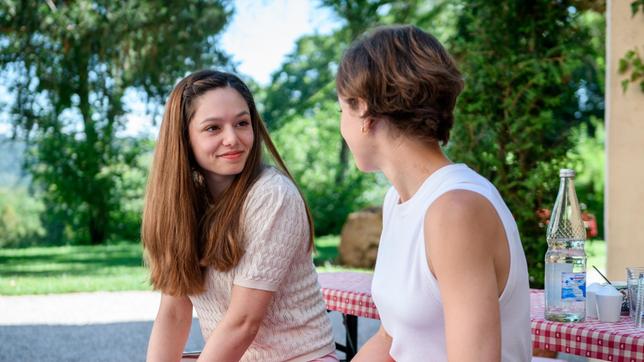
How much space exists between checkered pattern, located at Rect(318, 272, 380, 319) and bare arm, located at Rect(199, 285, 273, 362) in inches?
45.2

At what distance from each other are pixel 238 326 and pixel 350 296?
137 cm

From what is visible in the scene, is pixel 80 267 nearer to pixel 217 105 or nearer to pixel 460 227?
pixel 217 105

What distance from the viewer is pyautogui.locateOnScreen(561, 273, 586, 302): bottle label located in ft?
7.47

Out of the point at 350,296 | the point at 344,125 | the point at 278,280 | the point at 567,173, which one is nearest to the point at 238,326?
the point at 278,280

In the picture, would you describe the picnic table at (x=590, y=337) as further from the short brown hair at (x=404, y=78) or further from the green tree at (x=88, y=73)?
the green tree at (x=88, y=73)

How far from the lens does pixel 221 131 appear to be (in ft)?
7.49

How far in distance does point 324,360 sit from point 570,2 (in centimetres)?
474

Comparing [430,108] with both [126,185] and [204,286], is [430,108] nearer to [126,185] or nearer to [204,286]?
[204,286]

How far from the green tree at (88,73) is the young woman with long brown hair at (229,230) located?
39.2ft

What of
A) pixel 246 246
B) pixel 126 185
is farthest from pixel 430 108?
pixel 126 185

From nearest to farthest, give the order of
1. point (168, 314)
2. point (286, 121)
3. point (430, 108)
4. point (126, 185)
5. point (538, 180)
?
point (430, 108), point (168, 314), point (538, 180), point (126, 185), point (286, 121)

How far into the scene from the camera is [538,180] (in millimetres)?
6066

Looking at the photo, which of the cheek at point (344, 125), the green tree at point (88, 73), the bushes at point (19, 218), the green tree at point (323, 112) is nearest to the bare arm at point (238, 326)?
the cheek at point (344, 125)

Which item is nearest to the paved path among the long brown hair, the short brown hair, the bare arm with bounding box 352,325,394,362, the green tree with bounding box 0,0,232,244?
the long brown hair
